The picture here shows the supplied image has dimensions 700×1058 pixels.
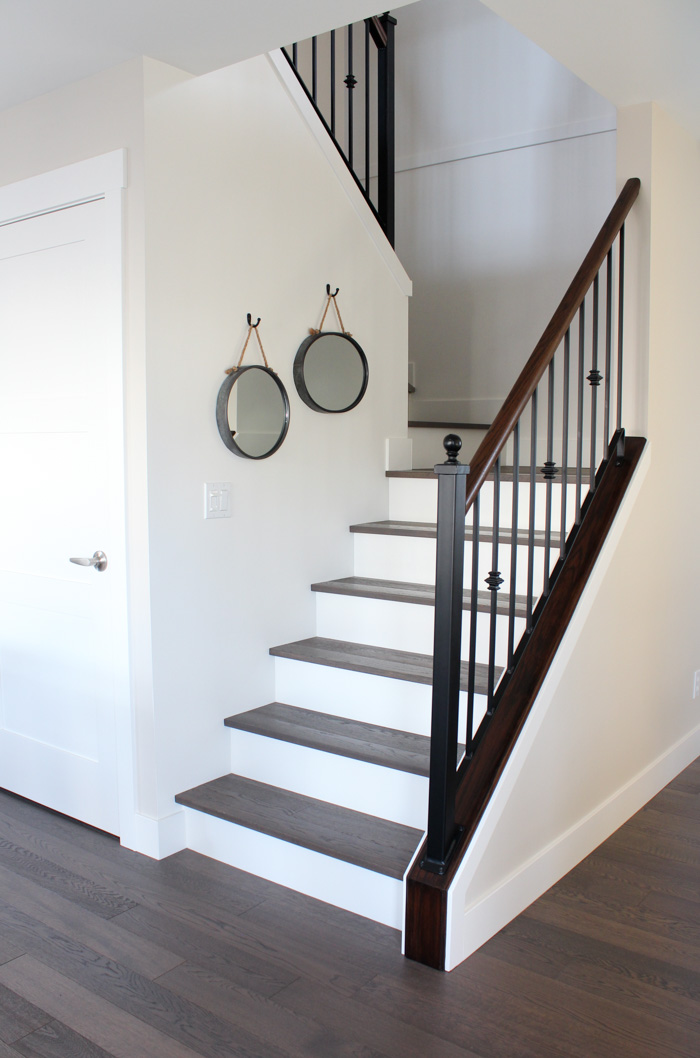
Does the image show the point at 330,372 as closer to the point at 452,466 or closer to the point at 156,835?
the point at 452,466

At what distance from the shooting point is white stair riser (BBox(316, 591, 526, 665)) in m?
2.92

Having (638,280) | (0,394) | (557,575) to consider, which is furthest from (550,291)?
(0,394)

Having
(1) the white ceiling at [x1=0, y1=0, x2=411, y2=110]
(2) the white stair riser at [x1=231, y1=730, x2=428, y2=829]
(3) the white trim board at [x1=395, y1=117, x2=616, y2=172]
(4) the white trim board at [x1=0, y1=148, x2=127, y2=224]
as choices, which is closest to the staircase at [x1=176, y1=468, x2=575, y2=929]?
(2) the white stair riser at [x1=231, y1=730, x2=428, y2=829]

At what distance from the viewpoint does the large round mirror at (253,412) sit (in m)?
2.83

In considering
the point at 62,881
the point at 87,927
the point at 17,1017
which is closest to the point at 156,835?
the point at 62,881

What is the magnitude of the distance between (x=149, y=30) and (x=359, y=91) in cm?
322

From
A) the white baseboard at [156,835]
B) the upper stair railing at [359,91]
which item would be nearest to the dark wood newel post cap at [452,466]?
the white baseboard at [156,835]

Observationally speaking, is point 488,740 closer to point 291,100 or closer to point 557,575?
point 557,575

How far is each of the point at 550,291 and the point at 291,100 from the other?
86.9 inches

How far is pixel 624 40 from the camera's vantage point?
2.40 meters

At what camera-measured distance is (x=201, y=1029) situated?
1920mm

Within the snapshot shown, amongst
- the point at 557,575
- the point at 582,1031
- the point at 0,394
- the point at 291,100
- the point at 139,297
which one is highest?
the point at 291,100

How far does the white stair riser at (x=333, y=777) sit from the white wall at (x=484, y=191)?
2.84 metres

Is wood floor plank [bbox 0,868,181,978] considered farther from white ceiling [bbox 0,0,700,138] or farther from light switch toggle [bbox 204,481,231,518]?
white ceiling [bbox 0,0,700,138]
